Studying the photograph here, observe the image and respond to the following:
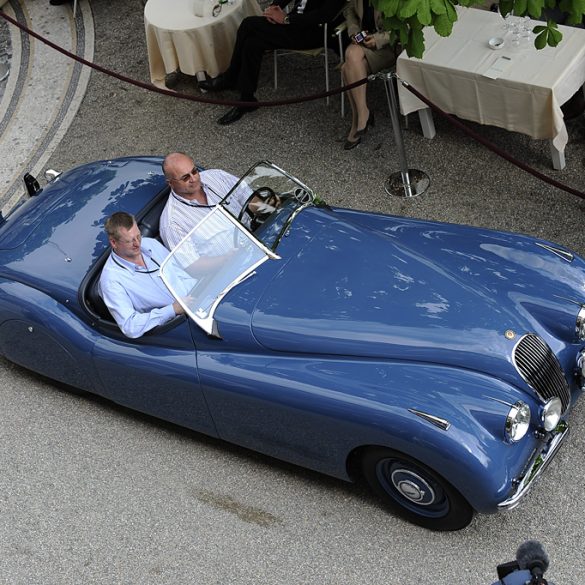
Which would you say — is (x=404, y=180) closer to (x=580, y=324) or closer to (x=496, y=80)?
(x=496, y=80)

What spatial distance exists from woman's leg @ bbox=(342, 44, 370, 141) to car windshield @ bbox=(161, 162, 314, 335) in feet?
7.77

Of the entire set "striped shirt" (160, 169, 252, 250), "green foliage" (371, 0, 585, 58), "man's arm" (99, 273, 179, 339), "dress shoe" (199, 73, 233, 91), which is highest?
"green foliage" (371, 0, 585, 58)

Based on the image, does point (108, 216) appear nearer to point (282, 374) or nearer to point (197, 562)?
point (282, 374)

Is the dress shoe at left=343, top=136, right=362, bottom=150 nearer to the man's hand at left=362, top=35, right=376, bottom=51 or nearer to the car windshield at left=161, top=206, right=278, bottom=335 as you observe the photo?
the man's hand at left=362, top=35, right=376, bottom=51

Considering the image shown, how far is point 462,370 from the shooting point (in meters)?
4.47

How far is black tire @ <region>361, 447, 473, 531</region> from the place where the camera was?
4414mm

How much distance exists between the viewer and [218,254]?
5.05 meters

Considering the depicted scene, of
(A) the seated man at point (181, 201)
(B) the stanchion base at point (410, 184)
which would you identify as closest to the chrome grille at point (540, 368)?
(A) the seated man at point (181, 201)

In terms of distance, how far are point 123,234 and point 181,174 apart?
2.00 ft

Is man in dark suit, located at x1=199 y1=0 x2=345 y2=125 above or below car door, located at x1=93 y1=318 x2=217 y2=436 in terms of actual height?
above

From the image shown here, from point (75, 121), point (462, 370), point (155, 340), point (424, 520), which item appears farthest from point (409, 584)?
point (75, 121)

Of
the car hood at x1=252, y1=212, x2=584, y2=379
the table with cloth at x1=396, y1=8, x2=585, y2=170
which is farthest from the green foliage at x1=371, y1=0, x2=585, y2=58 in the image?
the car hood at x1=252, y1=212, x2=584, y2=379

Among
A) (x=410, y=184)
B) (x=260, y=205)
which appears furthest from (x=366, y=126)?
(x=260, y=205)

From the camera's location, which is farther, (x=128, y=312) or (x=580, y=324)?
(x=128, y=312)
